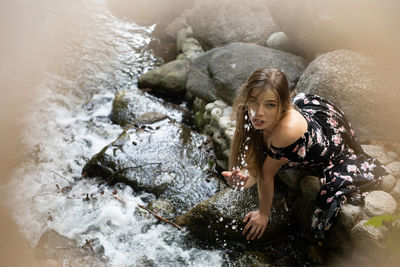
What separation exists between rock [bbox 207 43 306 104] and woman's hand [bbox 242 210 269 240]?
75.6 inches

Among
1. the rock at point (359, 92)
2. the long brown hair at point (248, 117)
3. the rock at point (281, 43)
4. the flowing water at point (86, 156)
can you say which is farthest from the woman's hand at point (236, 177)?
the rock at point (281, 43)

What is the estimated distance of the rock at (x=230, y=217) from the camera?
10.1 ft

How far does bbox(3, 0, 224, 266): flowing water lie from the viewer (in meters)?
3.30

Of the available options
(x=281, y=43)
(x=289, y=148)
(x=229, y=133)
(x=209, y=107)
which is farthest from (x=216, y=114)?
(x=289, y=148)

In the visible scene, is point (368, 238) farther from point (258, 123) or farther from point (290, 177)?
point (258, 123)

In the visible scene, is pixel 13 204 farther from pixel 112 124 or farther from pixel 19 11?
pixel 19 11

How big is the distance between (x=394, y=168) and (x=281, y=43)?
8.70 ft

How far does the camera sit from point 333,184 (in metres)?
2.75

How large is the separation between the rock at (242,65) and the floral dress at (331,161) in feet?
4.56

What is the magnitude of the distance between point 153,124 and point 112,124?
0.79 metres

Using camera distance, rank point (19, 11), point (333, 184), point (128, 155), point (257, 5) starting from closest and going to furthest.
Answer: point (333, 184) < point (128, 155) < point (257, 5) < point (19, 11)

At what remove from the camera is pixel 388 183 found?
9.02 feet

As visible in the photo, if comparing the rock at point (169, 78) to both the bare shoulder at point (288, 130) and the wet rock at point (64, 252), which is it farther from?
the bare shoulder at point (288, 130)

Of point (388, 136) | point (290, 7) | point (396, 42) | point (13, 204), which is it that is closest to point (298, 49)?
point (290, 7)
